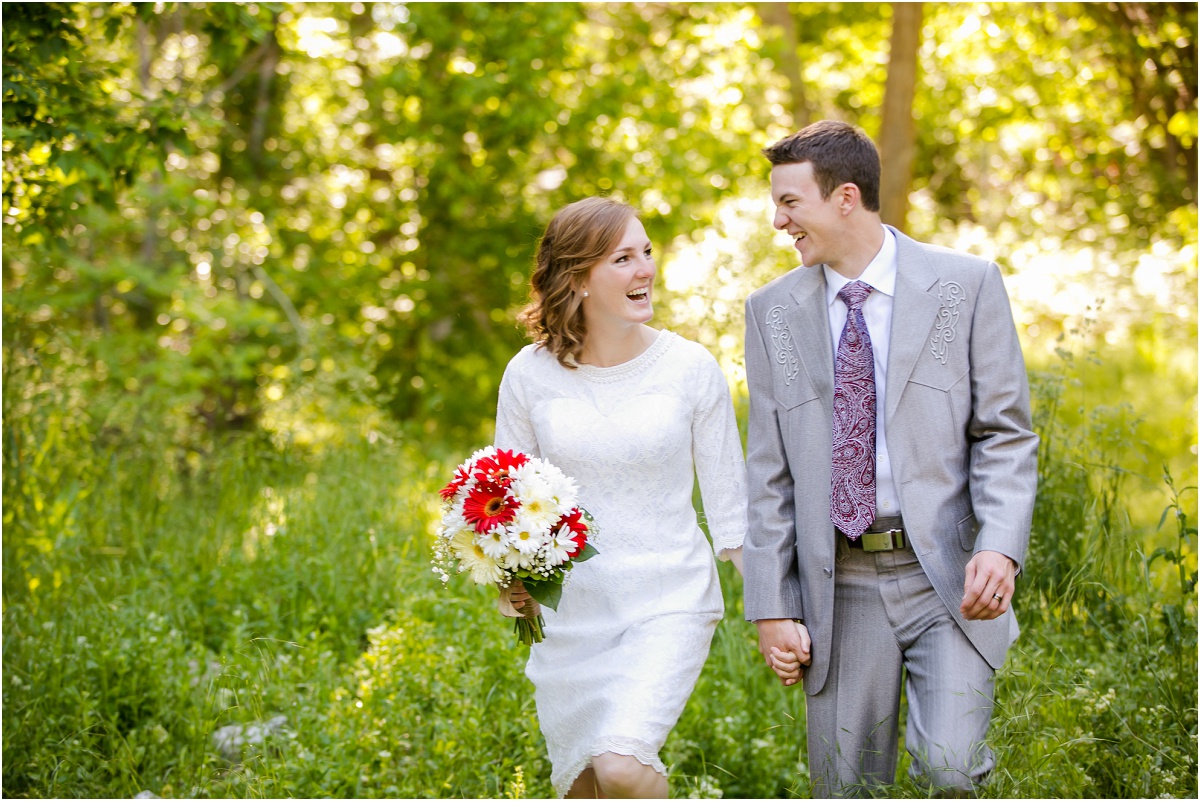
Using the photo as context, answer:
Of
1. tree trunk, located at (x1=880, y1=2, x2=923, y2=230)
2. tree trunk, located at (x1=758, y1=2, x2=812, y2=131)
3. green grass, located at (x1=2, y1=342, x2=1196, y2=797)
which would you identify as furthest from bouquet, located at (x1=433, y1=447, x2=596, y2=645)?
tree trunk, located at (x1=758, y1=2, x2=812, y2=131)

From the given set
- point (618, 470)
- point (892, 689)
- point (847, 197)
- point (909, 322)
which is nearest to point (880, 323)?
point (909, 322)

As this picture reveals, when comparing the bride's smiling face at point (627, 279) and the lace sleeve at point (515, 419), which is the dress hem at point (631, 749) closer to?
the lace sleeve at point (515, 419)

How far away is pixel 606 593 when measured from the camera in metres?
3.42

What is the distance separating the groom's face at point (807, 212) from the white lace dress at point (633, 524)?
51 cm

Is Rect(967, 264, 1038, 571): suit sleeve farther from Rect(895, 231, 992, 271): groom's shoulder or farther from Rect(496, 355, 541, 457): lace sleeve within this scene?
Rect(496, 355, 541, 457): lace sleeve

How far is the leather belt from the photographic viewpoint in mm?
3139

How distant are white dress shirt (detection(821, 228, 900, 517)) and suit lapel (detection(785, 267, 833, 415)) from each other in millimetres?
25

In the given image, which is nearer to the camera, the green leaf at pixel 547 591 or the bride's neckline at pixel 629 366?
the green leaf at pixel 547 591

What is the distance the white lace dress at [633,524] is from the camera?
333 cm

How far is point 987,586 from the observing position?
2.93 meters

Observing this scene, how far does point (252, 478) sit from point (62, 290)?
429 cm

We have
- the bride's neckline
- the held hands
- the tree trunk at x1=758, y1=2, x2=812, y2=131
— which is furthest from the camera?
the tree trunk at x1=758, y1=2, x2=812, y2=131

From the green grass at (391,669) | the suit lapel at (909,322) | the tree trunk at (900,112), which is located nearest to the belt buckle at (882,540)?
the suit lapel at (909,322)

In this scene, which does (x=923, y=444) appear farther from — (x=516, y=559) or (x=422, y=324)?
(x=422, y=324)
